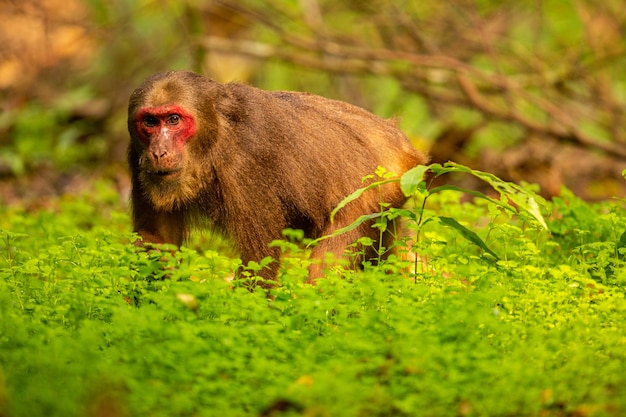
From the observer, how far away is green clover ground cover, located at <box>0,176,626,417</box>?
395cm

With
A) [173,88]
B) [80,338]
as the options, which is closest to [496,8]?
[173,88]

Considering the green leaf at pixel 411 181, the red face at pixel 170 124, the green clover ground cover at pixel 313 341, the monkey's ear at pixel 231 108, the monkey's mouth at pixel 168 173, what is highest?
the monkey's ear at pixel 231 108

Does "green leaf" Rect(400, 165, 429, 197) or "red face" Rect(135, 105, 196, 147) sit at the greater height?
"red face" Rect(135, 105, 196, 147)

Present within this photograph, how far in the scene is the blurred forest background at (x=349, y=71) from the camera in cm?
1212

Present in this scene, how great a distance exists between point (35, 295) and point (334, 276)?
1.77 meters

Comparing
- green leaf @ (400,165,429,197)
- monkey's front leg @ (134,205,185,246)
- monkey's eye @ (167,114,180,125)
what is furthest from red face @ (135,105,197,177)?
green leaf @ (400,165,429,197)

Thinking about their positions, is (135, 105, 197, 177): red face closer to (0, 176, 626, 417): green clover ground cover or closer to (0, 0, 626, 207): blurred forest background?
(0, 176, 626, 417): green clover ground cover

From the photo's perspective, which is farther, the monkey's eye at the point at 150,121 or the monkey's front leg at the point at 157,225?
the monkey's front leg at the point at 157,225

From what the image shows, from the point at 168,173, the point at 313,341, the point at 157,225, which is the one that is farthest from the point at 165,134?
the point at 313,341

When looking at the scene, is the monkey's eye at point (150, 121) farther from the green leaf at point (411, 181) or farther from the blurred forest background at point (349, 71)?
the blurred forest background at point (349, 71)

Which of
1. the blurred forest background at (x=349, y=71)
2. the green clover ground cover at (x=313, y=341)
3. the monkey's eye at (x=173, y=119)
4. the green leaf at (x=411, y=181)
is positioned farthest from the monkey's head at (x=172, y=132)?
the blurred forest background at (x=349, y=71)

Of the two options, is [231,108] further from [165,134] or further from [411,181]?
[411,181]

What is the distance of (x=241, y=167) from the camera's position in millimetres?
6422

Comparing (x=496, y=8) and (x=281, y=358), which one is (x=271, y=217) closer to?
(x=281, y=358)
